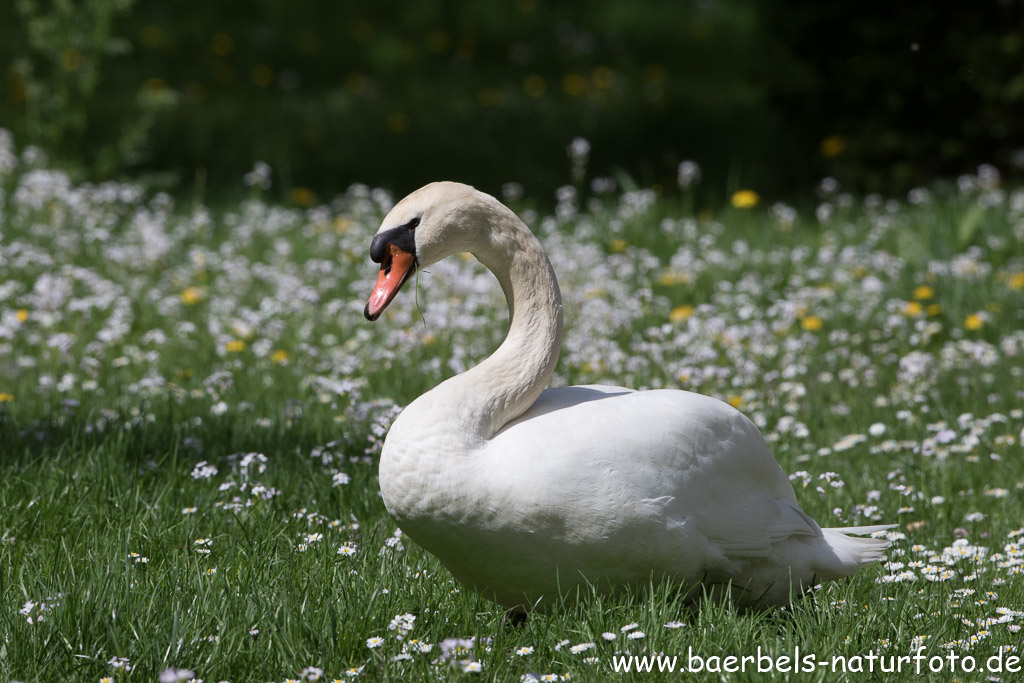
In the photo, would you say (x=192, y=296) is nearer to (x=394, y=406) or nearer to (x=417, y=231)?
(x=394, y=406)

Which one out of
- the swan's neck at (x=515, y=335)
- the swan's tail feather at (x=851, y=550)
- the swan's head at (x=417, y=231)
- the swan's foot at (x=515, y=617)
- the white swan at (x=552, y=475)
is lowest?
the swan's foot at (x=515, y=617)

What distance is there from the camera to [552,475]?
8.46 feet

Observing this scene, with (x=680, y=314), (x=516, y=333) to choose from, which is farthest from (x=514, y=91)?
(x=516, y=333)

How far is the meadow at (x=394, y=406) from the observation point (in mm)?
2557

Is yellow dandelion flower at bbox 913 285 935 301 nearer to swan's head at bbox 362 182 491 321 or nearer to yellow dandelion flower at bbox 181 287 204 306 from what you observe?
swan's head at bbox 362 182 491 321

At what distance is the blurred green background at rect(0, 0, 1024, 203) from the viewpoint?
7.17 meters

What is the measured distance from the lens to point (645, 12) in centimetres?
1309

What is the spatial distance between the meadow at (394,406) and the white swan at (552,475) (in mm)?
113

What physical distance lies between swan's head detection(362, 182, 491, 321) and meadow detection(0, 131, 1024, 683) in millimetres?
728

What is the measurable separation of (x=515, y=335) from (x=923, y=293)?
3172mm

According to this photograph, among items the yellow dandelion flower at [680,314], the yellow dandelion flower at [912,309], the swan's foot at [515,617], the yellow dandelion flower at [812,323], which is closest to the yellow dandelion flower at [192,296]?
the yellow dandelion flower at [680,314]

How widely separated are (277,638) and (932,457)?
8.50ft

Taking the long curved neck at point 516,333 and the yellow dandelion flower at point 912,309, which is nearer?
the long curved neck at point 516,333

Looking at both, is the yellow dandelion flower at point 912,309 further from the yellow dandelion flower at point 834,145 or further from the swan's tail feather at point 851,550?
the swan's tail feather at point 851,550
